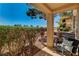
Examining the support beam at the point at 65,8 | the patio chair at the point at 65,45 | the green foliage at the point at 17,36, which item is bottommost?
the patio chair at the point at 65,45

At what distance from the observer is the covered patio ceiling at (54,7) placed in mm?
9172

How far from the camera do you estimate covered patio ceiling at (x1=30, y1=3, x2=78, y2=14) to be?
9172 mm

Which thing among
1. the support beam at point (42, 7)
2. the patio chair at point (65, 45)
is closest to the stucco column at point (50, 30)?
the support beam at point (42, 7)

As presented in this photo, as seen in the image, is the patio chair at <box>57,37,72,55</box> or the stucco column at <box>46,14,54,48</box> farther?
the patio chair at <box>57,37,72,55</box>

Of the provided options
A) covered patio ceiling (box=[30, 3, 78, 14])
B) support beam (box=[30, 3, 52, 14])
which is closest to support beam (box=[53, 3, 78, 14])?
covered patio ceiling (box=[30, 3, 78, 14])

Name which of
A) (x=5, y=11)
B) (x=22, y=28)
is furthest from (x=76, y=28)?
(x=5, y=11)

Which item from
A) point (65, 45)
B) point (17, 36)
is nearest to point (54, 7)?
point (65, 45)

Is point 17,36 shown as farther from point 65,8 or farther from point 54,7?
point 65,8

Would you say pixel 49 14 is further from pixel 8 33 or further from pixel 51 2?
pixel 8 33

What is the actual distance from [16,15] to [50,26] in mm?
1199

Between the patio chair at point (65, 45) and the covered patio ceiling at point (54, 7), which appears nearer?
the covered patio ceiling at point (54, 7)

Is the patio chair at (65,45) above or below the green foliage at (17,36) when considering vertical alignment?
below

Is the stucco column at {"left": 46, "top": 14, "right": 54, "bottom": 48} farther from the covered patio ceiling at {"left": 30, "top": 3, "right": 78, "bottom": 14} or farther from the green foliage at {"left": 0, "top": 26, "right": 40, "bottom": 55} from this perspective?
the green foliage at {"left": 0, "top": 26, "right": 40, "bottom": 55}

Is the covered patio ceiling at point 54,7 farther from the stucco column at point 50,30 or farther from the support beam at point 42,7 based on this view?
the stucco column at point 50,30
